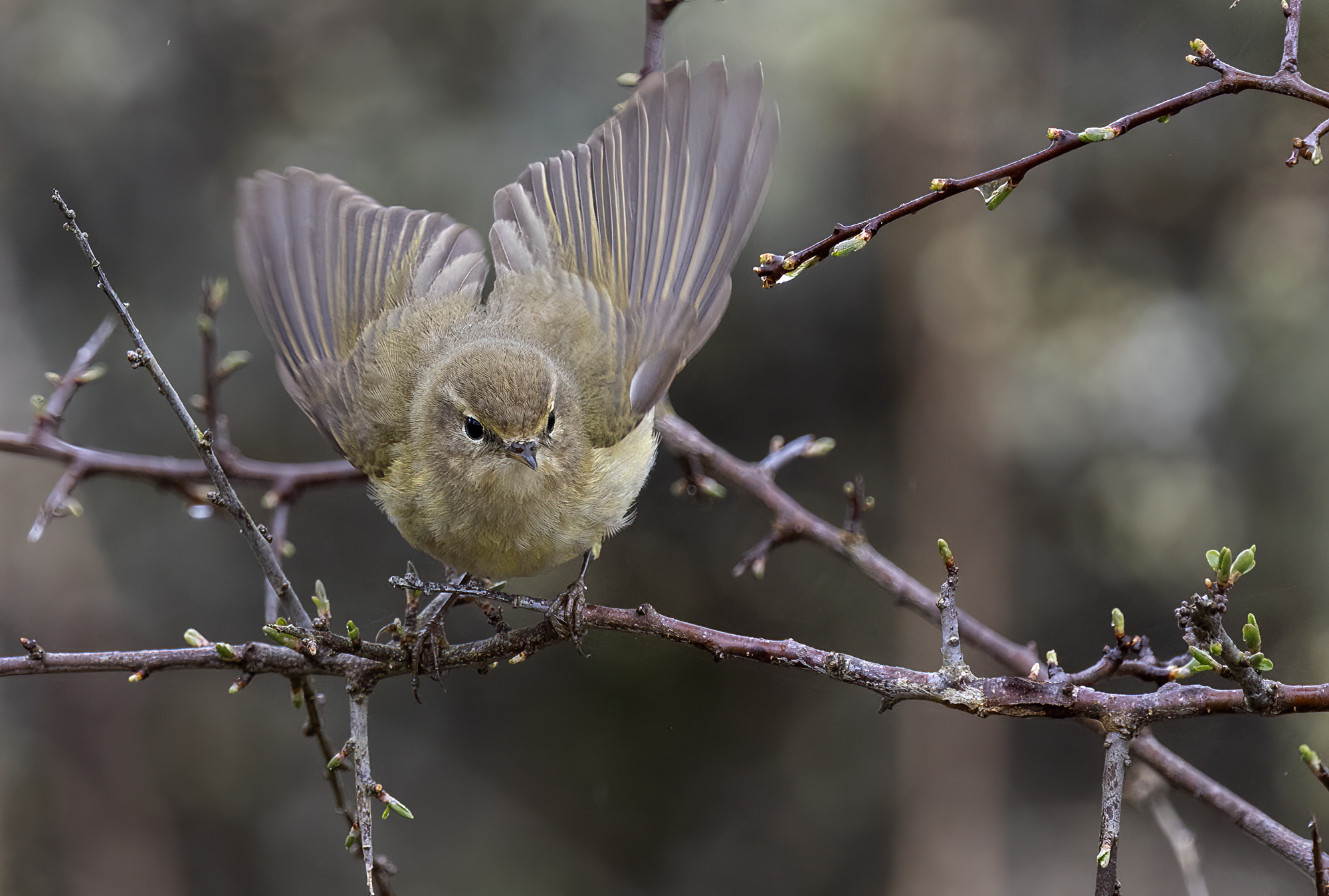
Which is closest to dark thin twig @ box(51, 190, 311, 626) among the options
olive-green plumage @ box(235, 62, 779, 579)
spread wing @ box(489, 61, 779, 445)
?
olive-green plumage @ box(235, 62, 779, 579)

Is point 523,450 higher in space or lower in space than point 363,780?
higher

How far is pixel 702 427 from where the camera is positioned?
5.00 m

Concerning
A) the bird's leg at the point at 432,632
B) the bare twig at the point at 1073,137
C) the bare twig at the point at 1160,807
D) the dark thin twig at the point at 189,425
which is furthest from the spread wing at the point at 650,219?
the bare twig at the point at 1160,807

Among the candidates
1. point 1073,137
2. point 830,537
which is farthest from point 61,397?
point 1073,137

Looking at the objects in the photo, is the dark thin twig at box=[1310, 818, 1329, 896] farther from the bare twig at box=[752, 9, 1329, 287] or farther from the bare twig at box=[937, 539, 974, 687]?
the bare twig at box=[752, 9, 1329, 287]

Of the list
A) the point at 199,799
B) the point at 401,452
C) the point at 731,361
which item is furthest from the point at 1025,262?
the point at 199,799

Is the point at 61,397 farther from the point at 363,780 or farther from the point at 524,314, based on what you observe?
the point at 363,780

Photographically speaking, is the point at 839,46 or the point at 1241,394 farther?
the point at 839,46

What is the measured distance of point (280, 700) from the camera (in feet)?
17.8

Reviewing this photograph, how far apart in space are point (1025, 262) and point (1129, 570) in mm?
1477

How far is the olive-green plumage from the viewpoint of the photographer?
8.98ft

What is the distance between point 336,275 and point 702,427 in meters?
2.09

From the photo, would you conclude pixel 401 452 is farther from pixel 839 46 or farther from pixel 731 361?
pixel 839 46

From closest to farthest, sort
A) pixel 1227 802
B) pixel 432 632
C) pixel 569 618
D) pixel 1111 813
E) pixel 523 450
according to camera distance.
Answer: pixel 1111 813 < pixel 1227 802 < pixel 569 618 < pixel 432 632 < pixel 523 450
